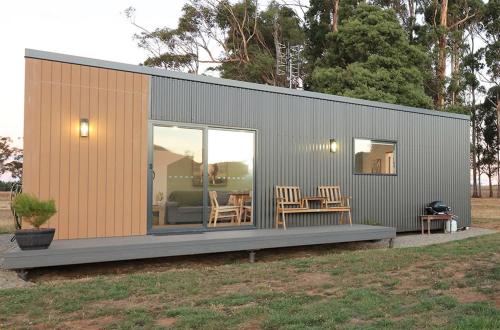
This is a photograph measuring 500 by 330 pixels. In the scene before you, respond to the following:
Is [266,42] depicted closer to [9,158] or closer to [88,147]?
[88,147]

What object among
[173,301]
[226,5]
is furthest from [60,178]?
[226,5]

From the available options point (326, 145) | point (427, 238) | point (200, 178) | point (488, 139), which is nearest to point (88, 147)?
point (200, 178)

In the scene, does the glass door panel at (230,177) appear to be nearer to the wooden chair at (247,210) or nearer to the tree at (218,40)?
the wooden chair at (247,210)

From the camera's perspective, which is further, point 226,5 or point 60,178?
point 226,5

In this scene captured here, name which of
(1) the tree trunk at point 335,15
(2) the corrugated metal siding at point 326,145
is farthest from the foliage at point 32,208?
(1) the tree trunk at point 335,15

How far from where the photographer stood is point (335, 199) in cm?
908

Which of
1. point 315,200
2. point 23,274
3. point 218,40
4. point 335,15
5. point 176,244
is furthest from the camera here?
point 218,40

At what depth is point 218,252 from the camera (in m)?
6.76

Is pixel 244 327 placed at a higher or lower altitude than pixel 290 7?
lower

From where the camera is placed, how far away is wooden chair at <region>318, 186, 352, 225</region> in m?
8.88

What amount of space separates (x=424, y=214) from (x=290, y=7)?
56.8 ft

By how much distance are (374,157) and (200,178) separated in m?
4.17

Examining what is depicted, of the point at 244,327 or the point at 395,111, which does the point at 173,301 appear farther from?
the point at 395,111

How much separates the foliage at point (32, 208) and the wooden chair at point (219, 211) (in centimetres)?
275
